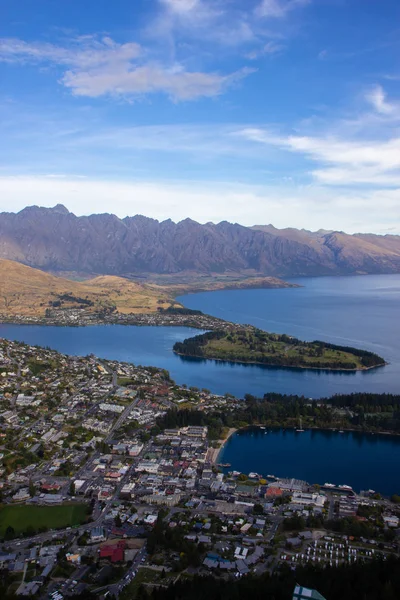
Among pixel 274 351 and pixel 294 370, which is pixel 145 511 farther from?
pixel 274 351

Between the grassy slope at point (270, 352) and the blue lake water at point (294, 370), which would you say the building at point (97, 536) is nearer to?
the blue lake water at point (294, 370)

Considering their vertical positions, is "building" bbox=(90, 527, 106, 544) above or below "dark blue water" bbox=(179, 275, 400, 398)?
below

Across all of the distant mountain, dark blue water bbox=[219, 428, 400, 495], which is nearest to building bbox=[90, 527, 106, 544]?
dark blue water bbox=[219, 428, 400, 495]

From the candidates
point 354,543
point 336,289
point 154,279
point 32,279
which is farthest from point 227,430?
point 154,279

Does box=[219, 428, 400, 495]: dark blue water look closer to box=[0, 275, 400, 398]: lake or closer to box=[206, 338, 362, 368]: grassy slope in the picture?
box=[0, 275, 400, 398]: lake

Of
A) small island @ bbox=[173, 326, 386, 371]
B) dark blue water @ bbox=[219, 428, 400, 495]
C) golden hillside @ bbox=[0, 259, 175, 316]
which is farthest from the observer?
golden hillside @ bbox=[0, 259, 175, 316]
